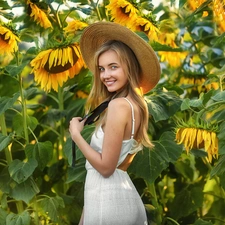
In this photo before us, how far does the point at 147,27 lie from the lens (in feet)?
10.2

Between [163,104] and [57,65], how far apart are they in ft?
1.43

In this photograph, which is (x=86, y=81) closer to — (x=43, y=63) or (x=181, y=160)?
(x=43, y=63)

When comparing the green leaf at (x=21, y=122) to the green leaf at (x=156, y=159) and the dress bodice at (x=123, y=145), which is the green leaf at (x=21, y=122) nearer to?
the green leaf at (x=156, y=159)

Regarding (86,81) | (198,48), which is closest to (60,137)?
(86,81)

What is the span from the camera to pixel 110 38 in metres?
2.50

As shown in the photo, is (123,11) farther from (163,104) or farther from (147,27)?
(163,104)

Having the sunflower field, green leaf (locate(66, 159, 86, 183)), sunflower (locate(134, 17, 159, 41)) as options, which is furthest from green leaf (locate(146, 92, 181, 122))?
green leaf (locate(66, 159, 86, 183))

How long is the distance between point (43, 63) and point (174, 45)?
94cm

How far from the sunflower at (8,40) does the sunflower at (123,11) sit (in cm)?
40

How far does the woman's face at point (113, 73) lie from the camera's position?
2410 mm

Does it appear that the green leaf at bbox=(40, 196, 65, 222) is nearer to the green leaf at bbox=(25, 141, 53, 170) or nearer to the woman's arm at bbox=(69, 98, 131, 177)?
the green leaf at bbox=(25, 141, 53, 170)

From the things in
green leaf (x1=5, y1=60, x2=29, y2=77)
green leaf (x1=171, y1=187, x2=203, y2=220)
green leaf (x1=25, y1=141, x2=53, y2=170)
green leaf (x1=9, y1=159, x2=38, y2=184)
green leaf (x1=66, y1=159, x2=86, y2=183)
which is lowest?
green leaf (x1=171, y1=187, x2=203, y2=220)

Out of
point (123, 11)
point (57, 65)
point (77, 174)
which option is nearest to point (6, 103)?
point (57, 65)

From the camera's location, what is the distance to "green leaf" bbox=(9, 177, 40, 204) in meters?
3.03
